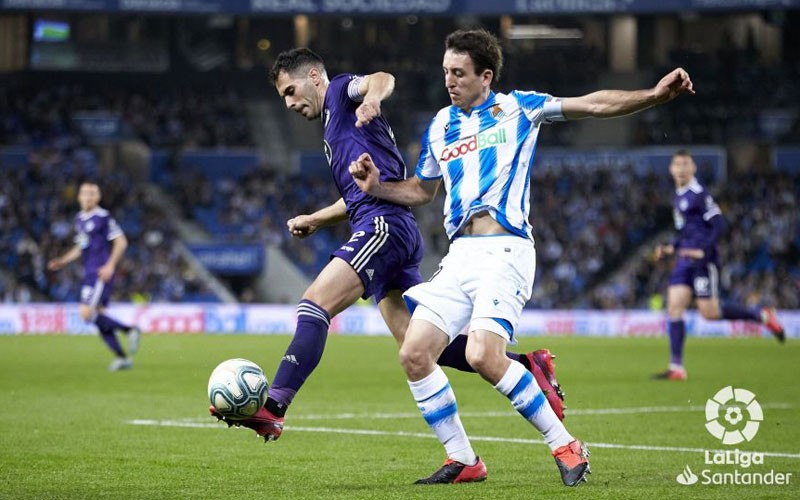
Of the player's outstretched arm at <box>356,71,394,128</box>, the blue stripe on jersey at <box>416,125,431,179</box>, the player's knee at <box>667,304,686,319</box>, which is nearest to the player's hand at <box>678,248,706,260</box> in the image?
the player's knee at <box>667,304,686,319</box>

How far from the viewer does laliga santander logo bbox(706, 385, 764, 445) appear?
938 cm

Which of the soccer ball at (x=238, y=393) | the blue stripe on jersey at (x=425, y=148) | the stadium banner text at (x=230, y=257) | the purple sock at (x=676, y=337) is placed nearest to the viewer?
the soccer ball at (x=238, y=393)

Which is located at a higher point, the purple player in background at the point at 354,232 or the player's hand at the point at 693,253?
the purple player in background at the point at 354,232

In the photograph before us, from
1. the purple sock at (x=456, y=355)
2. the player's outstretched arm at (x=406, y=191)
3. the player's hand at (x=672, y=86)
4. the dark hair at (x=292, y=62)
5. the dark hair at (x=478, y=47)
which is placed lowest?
the purple sock at (x=456, y=355)

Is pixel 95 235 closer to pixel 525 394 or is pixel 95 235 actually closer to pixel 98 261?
pixel 98 261

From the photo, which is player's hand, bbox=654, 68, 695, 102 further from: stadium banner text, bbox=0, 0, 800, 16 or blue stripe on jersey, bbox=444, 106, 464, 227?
stadium banner text, bbox=0, 0, 800, 16

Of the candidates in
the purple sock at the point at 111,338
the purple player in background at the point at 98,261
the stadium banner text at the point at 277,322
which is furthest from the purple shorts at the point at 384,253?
the stadium banner text at the point at 277,322

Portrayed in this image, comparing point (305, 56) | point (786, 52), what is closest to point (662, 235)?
point (786, 52)

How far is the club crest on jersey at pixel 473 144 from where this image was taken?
21.9ft

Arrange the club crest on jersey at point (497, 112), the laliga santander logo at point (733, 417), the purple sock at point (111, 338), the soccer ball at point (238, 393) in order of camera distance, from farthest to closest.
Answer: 1. the purple sock at point (111, 338)
2. the laliga santander logo at point (733, 417)
3. the club crest on jersey at point (497, 112)
4. the soccer ball at point (238, 393)

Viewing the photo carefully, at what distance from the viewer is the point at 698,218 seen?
15.0 meters

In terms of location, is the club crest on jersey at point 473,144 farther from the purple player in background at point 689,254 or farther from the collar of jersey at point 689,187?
the collar of jersey at point 689,187

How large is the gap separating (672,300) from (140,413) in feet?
23.0

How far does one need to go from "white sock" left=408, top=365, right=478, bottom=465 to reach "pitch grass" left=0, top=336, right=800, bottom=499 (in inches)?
9.8
